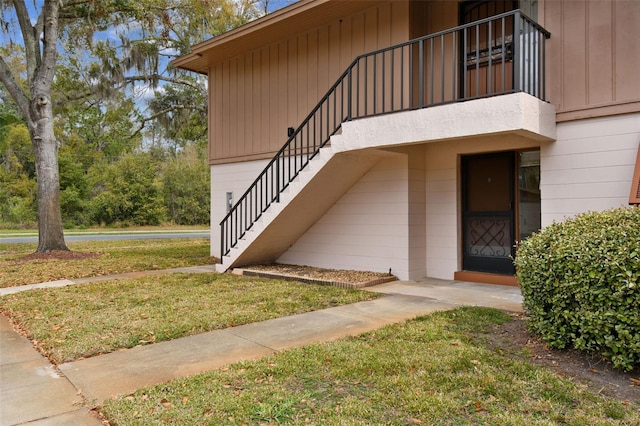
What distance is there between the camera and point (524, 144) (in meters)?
6.27

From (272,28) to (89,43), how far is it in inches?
281

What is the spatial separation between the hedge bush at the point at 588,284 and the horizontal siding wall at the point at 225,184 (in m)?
6.86

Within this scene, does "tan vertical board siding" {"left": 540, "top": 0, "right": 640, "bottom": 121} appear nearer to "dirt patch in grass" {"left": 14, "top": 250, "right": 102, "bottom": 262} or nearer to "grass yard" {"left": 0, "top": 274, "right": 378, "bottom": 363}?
"grass yard" {"left": 0, "top": 274, "right": 378, "bottom": 363}

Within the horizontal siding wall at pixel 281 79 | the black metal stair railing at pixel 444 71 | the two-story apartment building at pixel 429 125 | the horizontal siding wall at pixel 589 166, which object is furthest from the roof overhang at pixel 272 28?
the horizontal siding wall at pixel 589 166

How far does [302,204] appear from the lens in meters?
7.52

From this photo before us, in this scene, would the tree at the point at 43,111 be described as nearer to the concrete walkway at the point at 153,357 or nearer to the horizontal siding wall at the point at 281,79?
the horizontal siding wall at the point at 281,79

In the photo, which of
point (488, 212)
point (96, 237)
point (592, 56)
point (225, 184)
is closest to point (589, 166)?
point (592, 56)

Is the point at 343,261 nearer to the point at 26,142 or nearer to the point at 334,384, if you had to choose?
the point at 334,384

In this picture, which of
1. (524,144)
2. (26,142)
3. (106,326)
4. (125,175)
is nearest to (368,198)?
(524,144)

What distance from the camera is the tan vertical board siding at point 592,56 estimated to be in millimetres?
5324

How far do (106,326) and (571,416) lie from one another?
407 centimetres

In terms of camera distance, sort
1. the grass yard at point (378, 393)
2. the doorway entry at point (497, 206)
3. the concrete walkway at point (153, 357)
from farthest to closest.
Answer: the doorway entry at point (497, 206) → the concrete walkway at point (153, 357) → the grass yard at point (378, 393)

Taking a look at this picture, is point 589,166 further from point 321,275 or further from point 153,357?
point 153,357

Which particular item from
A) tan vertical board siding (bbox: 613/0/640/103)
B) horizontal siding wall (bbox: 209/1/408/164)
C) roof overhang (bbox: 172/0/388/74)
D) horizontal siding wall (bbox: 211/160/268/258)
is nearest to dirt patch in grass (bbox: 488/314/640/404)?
tan vertical board siding (bbox: 613/0/640/103)
